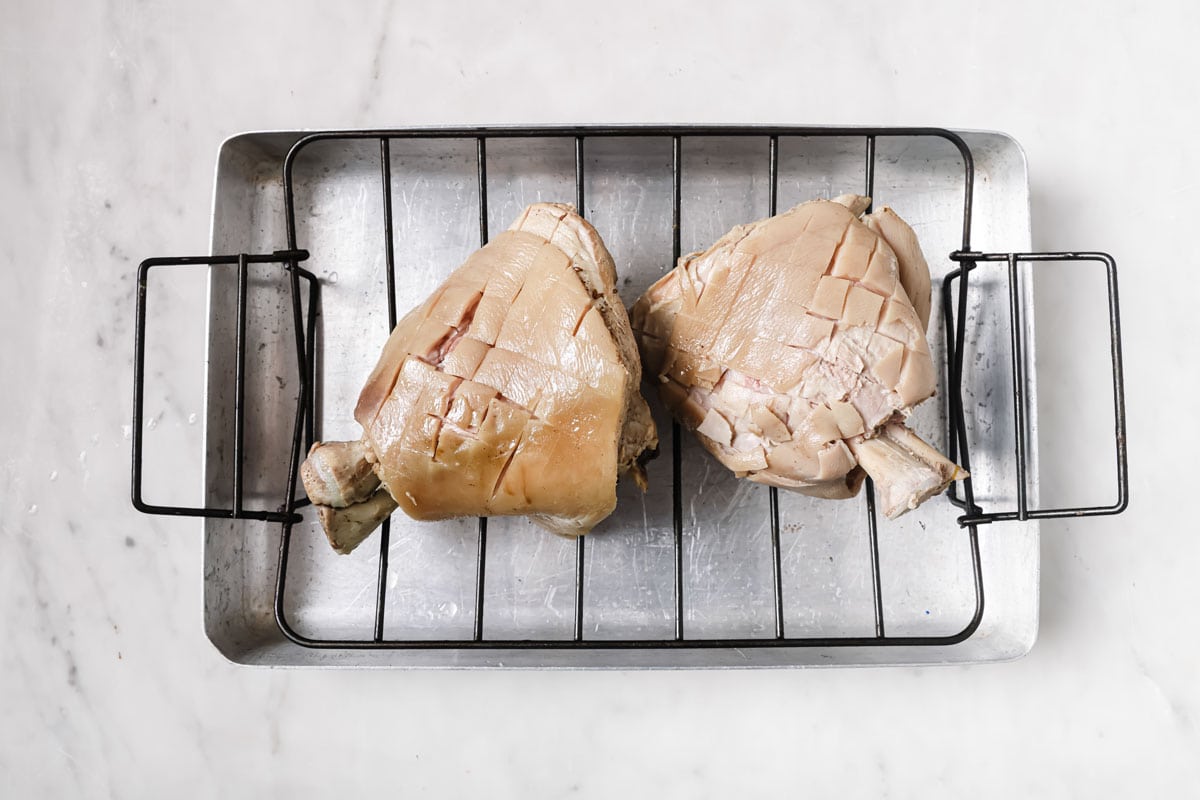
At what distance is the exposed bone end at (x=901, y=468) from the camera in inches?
45.8

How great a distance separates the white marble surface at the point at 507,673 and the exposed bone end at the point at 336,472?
20.5 inches

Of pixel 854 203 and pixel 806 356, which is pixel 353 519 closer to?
pixel 806 356

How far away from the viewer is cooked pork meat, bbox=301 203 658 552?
3.65 ft

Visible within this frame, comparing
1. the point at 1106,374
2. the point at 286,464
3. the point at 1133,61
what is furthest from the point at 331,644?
the point at 1133,61

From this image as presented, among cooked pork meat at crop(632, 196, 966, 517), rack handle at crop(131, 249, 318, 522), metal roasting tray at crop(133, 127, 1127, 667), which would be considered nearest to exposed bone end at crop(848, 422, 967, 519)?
A: cooked pork meat at crop(632, 196, 966, 517)

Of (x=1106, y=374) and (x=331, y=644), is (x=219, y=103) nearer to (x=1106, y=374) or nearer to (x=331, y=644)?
(x=331, y=644)

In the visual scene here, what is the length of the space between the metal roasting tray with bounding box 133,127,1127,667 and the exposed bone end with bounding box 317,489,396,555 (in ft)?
0.59

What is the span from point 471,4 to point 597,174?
17.5 inches

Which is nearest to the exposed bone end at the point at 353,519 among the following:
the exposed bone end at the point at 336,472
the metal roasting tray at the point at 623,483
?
the exposed bone end at the point at 336,472

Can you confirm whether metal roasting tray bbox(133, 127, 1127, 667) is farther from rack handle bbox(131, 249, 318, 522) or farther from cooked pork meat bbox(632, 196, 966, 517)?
cooked pork meat bbox(632, 196, 966, 517)

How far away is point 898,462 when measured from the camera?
46.6 inches

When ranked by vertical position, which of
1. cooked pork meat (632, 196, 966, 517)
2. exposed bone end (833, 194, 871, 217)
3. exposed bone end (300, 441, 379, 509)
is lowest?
exposed bone end (300, 441, 379, 509)

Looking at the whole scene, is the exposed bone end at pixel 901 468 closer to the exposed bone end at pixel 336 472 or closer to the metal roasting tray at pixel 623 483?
the metal roasting tray at pixel 623 483

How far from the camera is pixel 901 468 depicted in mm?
1177
